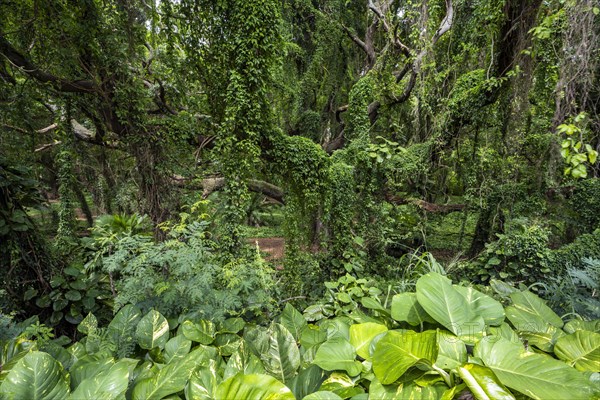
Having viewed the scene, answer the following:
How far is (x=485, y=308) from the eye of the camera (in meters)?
1.10

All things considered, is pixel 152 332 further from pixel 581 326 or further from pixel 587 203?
pixel 587 203

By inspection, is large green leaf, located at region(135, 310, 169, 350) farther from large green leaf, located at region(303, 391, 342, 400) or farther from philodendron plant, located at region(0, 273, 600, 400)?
large green leaf, located at region(303, 391, 342, 400)

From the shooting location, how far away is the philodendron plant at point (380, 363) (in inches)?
30.4

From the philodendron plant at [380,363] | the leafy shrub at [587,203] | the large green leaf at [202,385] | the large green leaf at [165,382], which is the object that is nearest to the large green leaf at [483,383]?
the philodendron plant at [380,363]

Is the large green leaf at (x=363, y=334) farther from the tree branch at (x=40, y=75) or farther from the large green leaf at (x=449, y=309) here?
the tree branch at (x=40, y=75)

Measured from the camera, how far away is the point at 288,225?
4852 mm

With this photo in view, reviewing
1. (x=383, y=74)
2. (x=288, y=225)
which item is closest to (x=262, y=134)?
(x=288, y=225)

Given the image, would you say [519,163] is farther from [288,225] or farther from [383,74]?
[288,225]

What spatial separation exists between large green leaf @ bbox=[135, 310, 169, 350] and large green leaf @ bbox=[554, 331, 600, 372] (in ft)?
5.36

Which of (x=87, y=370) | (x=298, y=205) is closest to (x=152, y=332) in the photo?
(x=87, y=370)

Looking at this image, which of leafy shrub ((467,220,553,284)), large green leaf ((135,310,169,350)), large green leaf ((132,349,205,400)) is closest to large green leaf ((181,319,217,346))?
large green leaf ((135,310,169,350))

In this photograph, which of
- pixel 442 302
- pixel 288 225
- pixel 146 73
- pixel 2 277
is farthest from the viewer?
pixel 288 225

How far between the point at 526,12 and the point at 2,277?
687 cm

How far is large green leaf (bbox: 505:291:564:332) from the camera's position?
44.9 inches
